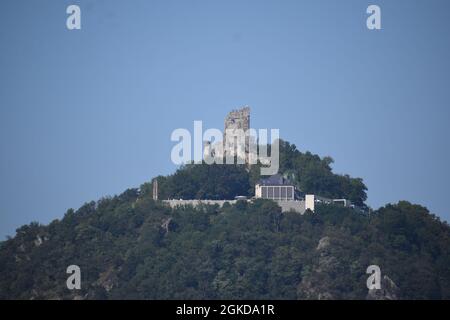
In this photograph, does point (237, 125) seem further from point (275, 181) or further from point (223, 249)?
point (223, 249)

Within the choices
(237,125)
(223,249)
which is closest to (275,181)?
(237,125)

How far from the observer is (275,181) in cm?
16925

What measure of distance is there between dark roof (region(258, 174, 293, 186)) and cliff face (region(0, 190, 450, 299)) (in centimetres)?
320

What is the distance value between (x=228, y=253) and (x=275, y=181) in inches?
418

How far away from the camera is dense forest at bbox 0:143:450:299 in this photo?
157250mm

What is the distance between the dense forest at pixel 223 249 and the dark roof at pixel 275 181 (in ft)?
3.53

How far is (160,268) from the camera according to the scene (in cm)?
15938

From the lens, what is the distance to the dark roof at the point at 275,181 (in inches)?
6644

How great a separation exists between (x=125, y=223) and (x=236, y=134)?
1172cm
